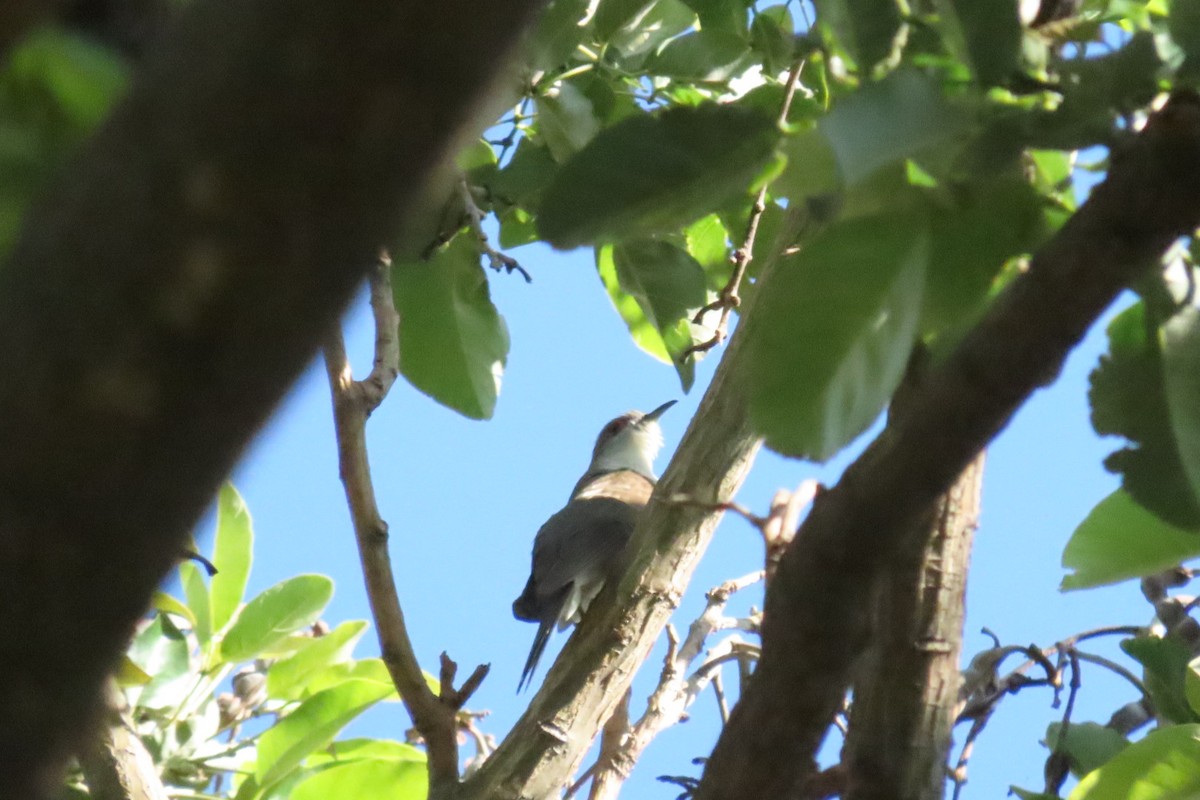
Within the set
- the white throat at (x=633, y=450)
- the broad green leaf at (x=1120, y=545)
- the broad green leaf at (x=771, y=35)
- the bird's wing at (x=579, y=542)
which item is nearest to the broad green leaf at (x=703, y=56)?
the broad green leaf at (x=771, y=35)

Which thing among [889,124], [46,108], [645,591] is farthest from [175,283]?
[645,591]

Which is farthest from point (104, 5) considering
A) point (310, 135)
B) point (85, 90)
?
point (310, 135)

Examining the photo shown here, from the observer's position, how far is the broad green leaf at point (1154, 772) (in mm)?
1438

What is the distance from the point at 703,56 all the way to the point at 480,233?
429 mm

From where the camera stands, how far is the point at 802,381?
0.95m

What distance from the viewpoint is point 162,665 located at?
7.77ft

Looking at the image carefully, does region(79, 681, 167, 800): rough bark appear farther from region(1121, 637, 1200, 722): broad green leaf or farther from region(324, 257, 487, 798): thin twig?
region(1121, 637, 1200, 722): broad green leaf

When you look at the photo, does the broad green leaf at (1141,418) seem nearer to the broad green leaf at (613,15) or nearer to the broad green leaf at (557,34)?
the broad green leaf at (557,34)

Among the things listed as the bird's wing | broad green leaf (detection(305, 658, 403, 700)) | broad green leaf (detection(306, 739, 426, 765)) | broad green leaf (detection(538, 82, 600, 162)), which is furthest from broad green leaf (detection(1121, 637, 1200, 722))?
the bird's wing

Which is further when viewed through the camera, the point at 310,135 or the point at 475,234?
the point at 475,234

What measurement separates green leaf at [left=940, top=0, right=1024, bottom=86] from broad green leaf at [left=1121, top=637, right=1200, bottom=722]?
1.17m

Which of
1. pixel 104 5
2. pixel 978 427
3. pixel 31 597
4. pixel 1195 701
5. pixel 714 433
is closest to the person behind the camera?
pixel 31 597

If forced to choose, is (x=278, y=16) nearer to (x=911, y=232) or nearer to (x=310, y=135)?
(x=310, y=135)

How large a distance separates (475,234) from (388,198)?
134cm
